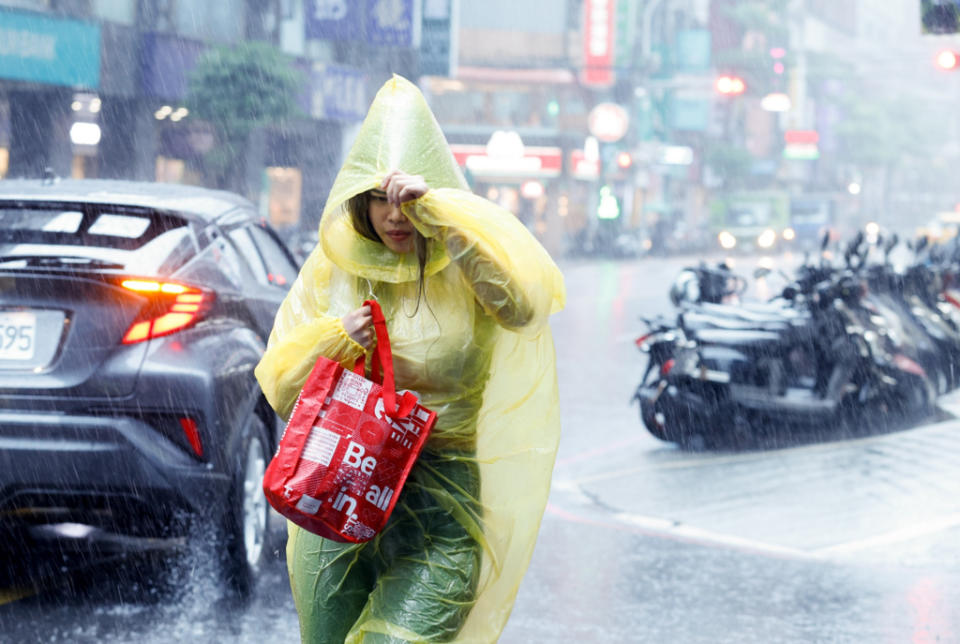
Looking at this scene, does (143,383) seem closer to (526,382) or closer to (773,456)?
(526,382)

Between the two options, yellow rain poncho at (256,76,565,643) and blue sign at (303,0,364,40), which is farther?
blue sign at (303,0,364,40)

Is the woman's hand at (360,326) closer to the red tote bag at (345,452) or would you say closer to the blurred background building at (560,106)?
the red tote bag at (345,452)

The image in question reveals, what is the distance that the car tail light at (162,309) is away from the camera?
16.8 feet

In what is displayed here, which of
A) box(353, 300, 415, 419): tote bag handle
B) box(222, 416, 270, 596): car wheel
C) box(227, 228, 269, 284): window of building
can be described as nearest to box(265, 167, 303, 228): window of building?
box(227, 228, 269, 284): window of building

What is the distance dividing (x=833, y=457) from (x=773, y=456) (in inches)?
15.7

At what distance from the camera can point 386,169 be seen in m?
3.12

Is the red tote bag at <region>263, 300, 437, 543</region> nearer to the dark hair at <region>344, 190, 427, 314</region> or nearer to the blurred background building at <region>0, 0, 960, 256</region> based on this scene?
the dark hair at <region>344, 190, 427, 314</region>

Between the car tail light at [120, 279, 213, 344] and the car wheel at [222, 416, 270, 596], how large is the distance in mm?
563

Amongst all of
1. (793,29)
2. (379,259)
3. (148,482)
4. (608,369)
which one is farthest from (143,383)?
(793,29)

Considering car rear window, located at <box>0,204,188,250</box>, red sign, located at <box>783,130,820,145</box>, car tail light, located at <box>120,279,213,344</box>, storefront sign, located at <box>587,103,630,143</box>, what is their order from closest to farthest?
car tail light, located at <box>120,279,213,344</box>, car rear window, located at <box>0,204,188,250</box>, storefront sign, located at <box>587,103,630,143</box>, red sign, located at <box>783,130,820,145</box>

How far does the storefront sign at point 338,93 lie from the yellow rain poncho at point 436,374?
99.0 ft

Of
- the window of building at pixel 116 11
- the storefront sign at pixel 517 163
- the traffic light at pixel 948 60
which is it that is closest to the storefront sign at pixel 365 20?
the window of building at pixel 116 11

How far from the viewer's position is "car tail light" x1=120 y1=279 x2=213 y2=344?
5109 mm

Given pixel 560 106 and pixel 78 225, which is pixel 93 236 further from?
pixel 560 106
